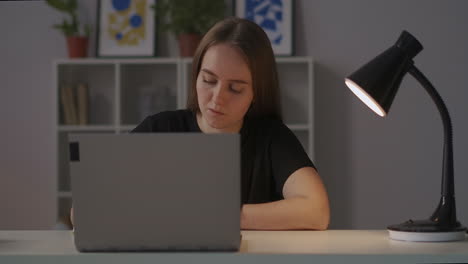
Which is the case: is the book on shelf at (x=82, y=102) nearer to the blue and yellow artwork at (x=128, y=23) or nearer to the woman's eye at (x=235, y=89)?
the blue and yellow artwork at (x=128, y=23)

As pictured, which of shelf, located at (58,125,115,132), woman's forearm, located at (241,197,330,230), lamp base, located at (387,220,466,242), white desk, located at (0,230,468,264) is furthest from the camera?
shelf, located at (58,125,115,132)

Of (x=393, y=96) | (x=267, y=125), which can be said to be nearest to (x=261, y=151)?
(x=267, y=125)

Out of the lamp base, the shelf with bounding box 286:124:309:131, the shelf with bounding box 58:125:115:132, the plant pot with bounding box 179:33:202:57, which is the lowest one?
the shelf with bounding box 58:125:115:132

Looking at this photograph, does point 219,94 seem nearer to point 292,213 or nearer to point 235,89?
point 235,89

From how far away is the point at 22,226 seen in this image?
15.1 feet

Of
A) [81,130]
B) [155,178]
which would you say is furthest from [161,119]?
[81,130]

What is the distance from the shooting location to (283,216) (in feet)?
5.83

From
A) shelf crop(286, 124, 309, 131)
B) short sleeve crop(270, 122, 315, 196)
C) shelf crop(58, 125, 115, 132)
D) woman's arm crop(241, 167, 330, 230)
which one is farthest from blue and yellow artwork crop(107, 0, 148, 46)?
woman's arm crop(241, 167, 330, 230)

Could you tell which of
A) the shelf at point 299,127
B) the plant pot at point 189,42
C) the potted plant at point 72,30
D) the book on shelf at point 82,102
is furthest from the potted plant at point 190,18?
the shelf at point 299,127

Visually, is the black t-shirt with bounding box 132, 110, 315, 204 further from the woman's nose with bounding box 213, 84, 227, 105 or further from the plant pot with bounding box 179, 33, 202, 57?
the plant pot with bounding box 179, 33, 202, 57

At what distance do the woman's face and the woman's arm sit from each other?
321 millimetres

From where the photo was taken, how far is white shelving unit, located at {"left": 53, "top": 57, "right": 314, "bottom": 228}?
14.2 feet

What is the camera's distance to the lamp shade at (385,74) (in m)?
1.56

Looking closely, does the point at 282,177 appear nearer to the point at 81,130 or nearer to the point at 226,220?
the point at 226,220
